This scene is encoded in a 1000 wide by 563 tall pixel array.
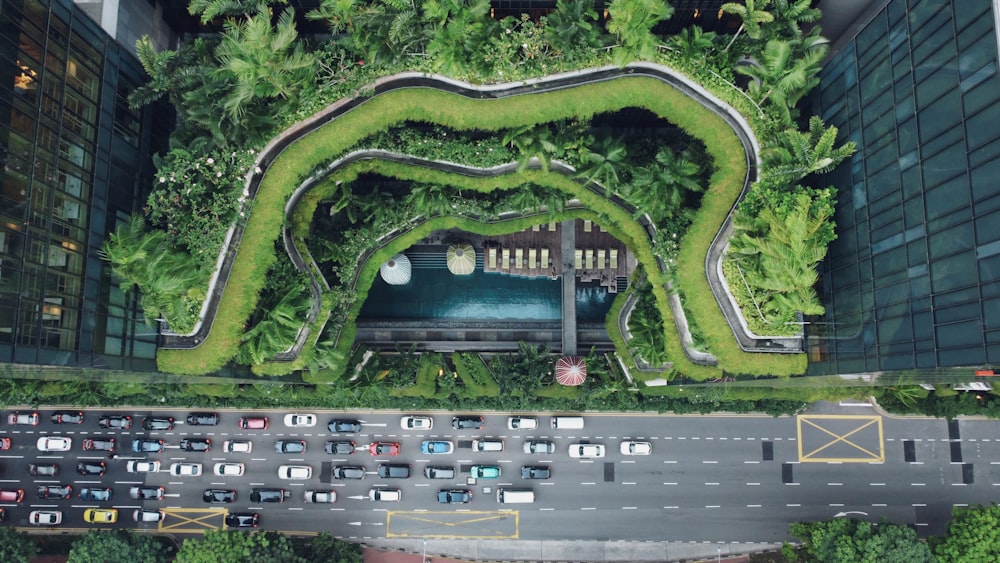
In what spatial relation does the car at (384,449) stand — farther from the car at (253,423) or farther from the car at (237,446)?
the car at (237,446)

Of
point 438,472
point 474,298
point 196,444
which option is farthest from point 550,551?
point 196,444

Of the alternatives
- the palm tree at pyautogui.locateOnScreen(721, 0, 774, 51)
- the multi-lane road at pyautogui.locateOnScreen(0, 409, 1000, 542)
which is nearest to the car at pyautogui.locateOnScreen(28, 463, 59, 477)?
the multi-lane road at pyautogui.locateOnScreen(0, 409, 1000, 542)

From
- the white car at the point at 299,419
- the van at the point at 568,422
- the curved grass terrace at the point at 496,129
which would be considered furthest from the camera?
the white car at the point at 299,419

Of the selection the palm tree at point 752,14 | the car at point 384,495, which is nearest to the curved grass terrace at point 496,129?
the palm tree at point 752,14

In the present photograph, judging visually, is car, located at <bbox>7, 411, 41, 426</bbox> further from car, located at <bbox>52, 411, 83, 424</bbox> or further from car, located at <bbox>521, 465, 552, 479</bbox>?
car, located at <bbox>521, 465, 552, 479</bbox>

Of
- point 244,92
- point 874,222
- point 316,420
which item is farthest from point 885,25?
point 316,420
